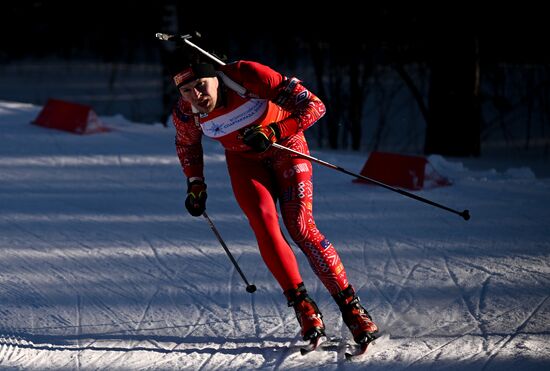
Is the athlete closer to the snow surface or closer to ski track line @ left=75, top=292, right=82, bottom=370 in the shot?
the snow surface

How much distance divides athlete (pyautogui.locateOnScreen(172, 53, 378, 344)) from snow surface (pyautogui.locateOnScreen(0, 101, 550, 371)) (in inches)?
11.0

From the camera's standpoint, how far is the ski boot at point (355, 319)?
3.40 metres

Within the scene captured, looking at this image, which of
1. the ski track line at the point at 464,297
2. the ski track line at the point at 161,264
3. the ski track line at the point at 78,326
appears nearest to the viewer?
the ski track line at the point at 78,326

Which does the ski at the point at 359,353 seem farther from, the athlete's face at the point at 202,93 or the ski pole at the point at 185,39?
the ski pole at the point at 185,39

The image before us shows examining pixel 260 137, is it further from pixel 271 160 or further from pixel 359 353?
pixel 359 353

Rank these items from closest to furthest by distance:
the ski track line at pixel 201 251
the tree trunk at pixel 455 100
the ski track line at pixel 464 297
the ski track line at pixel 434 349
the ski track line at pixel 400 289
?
the ski track line at pixel 434 349 < the ski track line at pixel 464 297 < the ski track line at pixel 400 289 < the ski track line at pixel 201 251 < the tree trunk at pixel 455 100

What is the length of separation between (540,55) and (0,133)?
7.44 metres

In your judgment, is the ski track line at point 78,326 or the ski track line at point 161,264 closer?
the ski track line at point 78,326

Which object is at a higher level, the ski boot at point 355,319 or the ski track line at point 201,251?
the ski boot at point 355,319

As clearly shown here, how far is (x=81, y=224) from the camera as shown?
18.0 feet

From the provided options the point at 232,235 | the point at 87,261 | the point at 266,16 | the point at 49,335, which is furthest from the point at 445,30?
the point at 266,16

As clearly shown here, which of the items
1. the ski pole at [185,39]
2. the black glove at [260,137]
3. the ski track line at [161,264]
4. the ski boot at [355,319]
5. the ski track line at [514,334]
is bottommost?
the ski track line at [514,334]

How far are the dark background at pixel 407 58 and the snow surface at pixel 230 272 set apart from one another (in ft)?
4.58

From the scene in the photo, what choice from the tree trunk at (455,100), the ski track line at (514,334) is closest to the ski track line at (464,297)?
the ski track line at (514,334)
